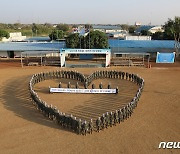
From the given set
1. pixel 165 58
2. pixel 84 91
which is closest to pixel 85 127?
pixel 84 91

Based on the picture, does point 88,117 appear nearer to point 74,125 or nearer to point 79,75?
point 74,125

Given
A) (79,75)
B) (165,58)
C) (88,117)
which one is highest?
(165,58)

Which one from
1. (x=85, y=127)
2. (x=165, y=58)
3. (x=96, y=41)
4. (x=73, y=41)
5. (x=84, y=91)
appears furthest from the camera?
(x=73, y=41)

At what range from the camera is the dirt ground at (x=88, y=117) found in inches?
507

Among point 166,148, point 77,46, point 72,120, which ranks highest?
point 77,46

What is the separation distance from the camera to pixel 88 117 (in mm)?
16625

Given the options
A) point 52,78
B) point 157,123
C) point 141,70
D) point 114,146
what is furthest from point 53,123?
point 141,70

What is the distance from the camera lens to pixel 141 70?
105ft

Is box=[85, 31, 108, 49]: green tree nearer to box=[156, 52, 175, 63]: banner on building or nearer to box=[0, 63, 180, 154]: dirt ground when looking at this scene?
box=[156, 52, 175, 63]: banner on building

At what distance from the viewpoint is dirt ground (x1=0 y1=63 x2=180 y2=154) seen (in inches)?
507

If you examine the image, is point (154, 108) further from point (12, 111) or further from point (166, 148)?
point (12, 111)

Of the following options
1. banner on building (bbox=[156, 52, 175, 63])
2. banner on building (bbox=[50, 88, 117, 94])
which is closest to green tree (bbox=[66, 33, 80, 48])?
banner on building (bbox=[156, 52, 175, 63])

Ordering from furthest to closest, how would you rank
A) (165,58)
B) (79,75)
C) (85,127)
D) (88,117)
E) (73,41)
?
(73,41)
(165,58)
(79,75)
(88,117)
(85,127)

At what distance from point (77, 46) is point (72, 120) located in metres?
26.6
